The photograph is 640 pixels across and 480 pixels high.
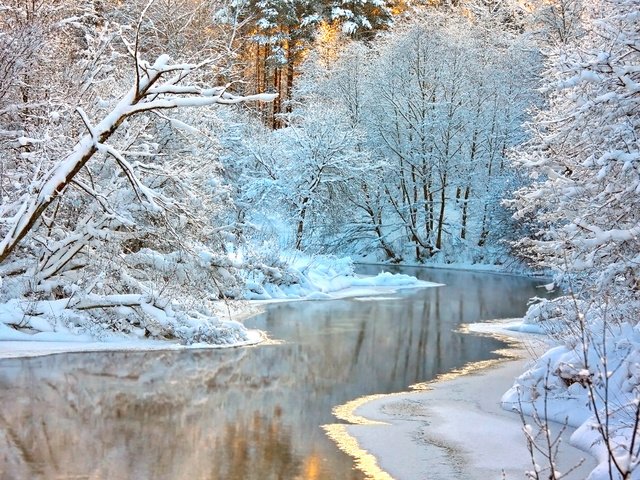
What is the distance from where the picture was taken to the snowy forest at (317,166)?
10.3 m

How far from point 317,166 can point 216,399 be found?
23328 millimetres

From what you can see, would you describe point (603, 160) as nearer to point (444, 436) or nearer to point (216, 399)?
point (444, 436)

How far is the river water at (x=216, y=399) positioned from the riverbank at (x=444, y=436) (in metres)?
0.36

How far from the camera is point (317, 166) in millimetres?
33625

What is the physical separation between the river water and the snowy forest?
1.61 metres

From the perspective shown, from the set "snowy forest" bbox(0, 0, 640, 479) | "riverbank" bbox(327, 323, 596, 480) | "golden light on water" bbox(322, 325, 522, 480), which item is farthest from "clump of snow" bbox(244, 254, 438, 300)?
"riverbank" bbox(327, 323, 596, 480)

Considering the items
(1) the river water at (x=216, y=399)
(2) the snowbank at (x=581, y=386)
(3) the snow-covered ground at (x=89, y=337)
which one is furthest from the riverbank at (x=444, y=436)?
(3) the snow-covered ground at (x=89, y=337)

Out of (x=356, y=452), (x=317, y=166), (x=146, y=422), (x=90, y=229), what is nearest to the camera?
(x=356, y=452)

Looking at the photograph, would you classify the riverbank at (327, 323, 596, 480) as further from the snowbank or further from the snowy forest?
the snowy forest

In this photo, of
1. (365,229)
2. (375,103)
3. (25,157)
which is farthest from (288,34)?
(25,157)

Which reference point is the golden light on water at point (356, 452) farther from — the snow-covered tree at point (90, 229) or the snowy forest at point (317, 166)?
the snow-covered tree at point (90, 229)

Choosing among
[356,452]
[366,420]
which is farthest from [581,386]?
[356,452]

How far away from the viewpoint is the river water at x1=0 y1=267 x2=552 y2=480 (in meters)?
7.74

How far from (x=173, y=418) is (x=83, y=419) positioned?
38.9 inches
